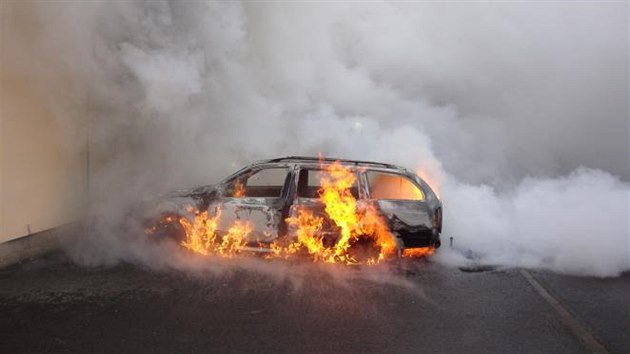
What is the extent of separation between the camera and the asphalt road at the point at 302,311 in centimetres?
435

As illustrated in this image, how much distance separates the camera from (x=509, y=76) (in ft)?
52.9

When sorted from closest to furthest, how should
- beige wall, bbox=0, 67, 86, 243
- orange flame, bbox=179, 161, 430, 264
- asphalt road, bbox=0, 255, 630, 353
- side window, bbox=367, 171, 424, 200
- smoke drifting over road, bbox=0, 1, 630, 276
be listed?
asphalt road, bbox=0, 255, 630, 353 < orange flame, bbox=179, 161, 430, 264 < side window, bbox=367, 171, 424, 200 < beige wall, bbox=0, 67, 86, 243 < smoke drifting over road, bbox=0, 1, 630, 276

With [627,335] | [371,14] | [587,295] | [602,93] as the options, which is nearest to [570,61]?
[602,93]

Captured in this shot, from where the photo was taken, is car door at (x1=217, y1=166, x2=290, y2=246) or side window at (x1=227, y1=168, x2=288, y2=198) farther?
side window at (x1=227, y1=168, x2=288, y2=198)

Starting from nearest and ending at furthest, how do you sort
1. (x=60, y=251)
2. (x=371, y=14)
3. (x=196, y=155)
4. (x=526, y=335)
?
(x=526, y=335), (x=60, y=251), (x=196, y=155), (x=371, y=14)

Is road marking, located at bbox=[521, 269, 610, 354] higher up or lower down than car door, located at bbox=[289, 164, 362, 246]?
lower down

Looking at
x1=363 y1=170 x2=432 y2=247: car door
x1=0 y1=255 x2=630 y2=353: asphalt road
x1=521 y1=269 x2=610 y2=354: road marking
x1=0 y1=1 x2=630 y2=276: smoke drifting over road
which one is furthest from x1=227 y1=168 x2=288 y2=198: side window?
x1=521 y1=269 x2=610 y2=354: road marking

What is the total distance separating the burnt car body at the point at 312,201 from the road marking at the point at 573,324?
1397 mm

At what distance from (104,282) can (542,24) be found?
14.3 metres

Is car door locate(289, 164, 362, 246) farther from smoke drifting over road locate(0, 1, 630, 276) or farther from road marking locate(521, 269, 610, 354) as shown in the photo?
road marking locate(521, 269, 610, 354)

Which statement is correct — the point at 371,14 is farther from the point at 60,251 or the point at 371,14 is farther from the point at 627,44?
the point at 60,251

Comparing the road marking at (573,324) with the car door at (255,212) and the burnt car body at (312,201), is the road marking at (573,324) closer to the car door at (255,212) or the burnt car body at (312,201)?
the burnt car body at (312,201)

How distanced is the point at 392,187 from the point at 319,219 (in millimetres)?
1128

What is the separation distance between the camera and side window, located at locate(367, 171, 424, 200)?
6.99m
